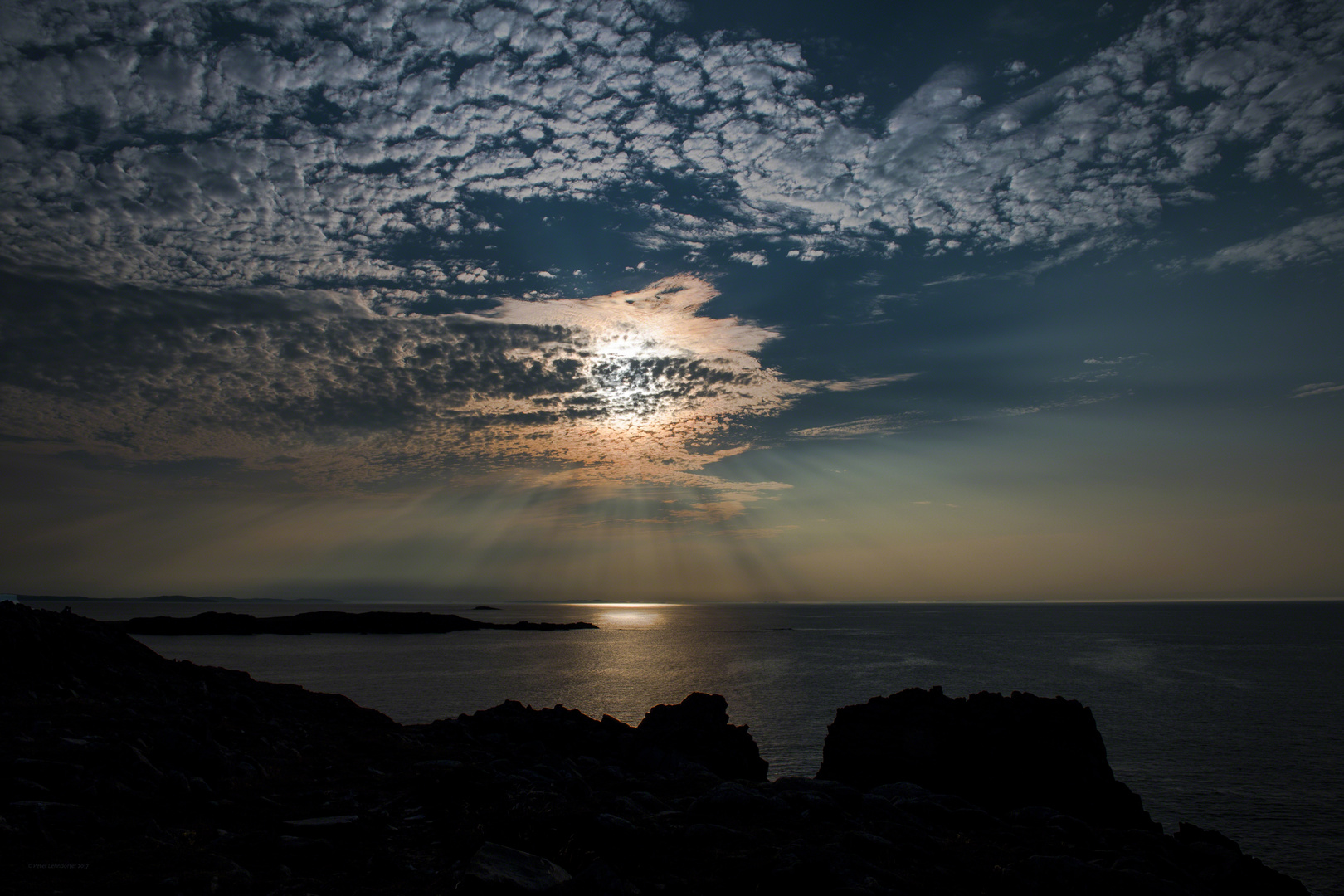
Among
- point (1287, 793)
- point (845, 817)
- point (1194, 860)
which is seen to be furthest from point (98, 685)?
point (1287, 793)

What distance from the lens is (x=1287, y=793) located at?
32312 millimetres

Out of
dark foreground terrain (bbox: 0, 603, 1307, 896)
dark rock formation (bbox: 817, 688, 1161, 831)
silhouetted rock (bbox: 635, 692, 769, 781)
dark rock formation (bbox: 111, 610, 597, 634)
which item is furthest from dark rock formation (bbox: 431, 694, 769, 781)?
dark rock formation (bbox: 111, 610, 597, 634)

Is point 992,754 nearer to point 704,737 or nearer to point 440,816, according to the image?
point 704,737

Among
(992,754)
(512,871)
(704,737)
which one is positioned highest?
(512,871)

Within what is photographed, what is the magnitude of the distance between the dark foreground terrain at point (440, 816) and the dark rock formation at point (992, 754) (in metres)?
0.11

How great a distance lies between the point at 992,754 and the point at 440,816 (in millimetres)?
21764

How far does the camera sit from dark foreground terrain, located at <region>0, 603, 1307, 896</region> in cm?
955

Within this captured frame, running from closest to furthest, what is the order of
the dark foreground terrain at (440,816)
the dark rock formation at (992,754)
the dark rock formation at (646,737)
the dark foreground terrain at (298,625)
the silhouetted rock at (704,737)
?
the dark foreground terrain at (440,816)
the dark rock formation at (992,754)
the dark rock formation at (646,737)
the silhouetted rock at (704,737)
the dark foreground terrain at (298,625)

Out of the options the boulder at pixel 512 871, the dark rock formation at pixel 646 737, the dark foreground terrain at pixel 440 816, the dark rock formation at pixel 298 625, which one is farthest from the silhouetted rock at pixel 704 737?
the dark rock formation at pixel 298 625

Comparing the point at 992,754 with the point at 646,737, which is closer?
the point at 992,754

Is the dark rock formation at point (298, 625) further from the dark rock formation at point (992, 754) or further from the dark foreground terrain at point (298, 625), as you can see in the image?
the dark rock formation at point (992, 754)

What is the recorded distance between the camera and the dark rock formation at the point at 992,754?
80.6 ft

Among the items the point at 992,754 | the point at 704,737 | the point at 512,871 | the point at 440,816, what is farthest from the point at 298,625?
the point at 512,871

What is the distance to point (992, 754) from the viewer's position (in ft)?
84.3
